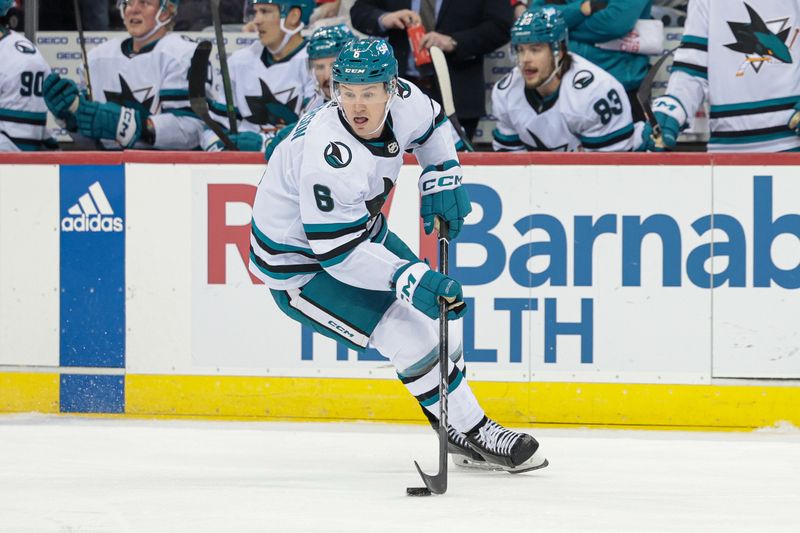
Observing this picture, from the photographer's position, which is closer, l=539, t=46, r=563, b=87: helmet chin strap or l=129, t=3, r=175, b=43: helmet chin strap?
l=539, t=46, r=563, b=87: helmet chin strap

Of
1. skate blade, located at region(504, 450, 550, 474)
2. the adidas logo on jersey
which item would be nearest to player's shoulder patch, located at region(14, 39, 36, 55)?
the adidas logo on jersey

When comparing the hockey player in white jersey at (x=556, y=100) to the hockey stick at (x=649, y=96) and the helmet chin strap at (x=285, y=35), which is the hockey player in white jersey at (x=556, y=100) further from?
the helmet chin strap at (x=285, y=35)

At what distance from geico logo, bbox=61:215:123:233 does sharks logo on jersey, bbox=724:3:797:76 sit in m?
2.32

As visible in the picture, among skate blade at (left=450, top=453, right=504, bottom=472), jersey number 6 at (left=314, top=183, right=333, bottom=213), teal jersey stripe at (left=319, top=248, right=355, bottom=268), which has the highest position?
jersey number 6 at (left=314, top=183, right=333, bottom=213)

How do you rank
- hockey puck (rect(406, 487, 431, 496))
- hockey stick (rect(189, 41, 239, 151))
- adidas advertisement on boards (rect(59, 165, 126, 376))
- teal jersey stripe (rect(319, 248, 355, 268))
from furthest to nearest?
hockey stick (rect(189, 41, 239, 151)) < adidas advertisement on boards (rect(59, 165, 126, 376)) < teal jersey stripe (rect(319, 248, 355, 268)) < hockey puck (rect(406, 487, 431, 496))

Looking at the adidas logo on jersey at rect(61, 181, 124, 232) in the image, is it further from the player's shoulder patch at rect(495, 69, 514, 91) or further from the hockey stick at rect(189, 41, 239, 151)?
the player's shoulder patch at rect(495, 69, 514, 91)

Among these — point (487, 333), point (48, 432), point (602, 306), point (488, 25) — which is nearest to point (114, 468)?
point (48, 432)

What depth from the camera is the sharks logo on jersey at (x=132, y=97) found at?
5836mm

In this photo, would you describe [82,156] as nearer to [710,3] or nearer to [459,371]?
[459,371]

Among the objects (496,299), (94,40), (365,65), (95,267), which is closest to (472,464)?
(496,299)

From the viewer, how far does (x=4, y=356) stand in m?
5.06

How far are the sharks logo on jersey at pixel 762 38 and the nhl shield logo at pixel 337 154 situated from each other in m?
2.17

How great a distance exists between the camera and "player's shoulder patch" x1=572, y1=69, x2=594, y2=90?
17.5 feet

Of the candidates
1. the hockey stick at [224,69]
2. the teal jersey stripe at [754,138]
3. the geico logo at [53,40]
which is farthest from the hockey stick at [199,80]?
the teal jersey stripe at [754,138]
